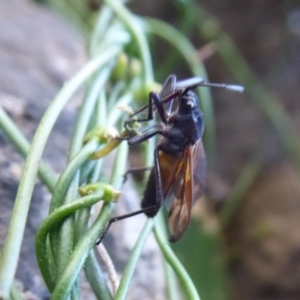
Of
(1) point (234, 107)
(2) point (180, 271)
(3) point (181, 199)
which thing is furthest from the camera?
(1) point (234, 107)

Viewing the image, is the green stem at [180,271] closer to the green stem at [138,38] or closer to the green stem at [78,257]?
the green stem at [78,257]

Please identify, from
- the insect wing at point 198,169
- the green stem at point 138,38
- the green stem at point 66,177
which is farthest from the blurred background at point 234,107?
the green stem at point 66,177

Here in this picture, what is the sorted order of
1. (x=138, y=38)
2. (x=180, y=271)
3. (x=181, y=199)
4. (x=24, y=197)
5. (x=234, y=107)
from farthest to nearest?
Result: (x=234, y=107) → (x=138, y=38) → (x=181, y=199) → (x=180, y=271) → (x=24, y=197)

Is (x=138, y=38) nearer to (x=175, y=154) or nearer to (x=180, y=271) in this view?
(x=175, y=154)

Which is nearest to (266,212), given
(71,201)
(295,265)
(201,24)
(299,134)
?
(295,265)

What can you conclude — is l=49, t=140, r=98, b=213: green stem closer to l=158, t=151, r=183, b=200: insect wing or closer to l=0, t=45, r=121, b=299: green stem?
l=0, t=45, r=121, b=299: green stem

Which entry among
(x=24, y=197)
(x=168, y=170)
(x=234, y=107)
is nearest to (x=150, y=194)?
(x=168, y=170)

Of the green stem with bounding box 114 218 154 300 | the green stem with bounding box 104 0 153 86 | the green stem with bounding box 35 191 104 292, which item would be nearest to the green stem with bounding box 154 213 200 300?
the green stem with bounding box 114 218 154 300

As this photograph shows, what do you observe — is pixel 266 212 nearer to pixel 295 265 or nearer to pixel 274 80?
pixel 295 265
